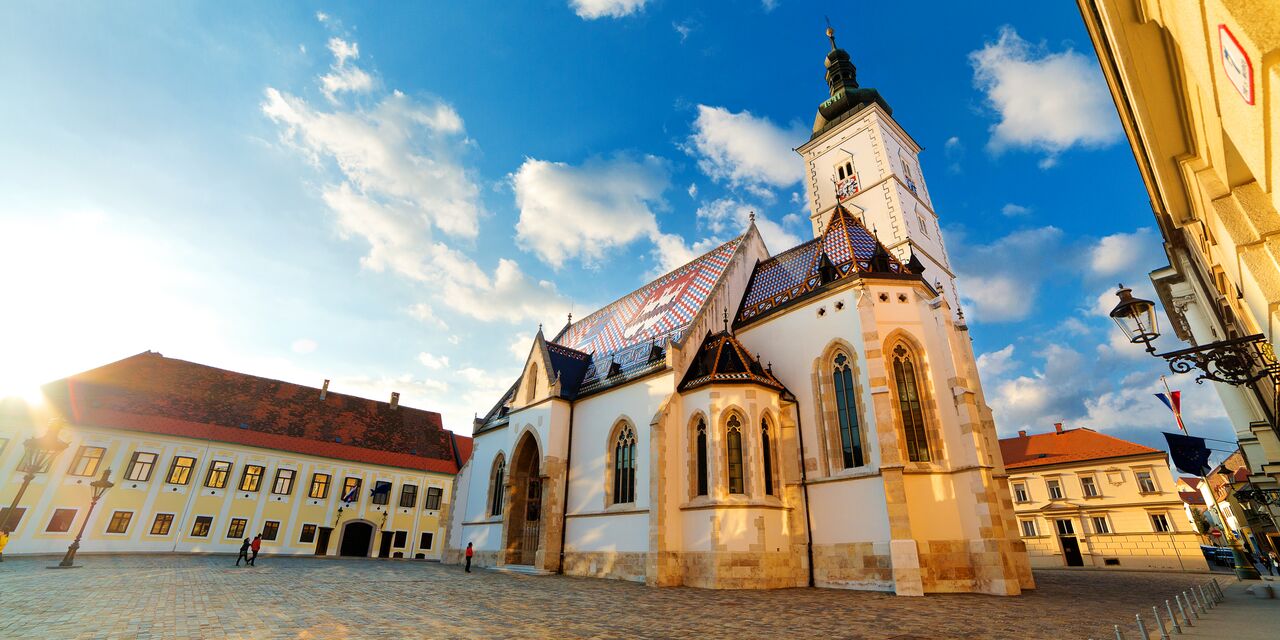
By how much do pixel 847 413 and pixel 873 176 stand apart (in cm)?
1805

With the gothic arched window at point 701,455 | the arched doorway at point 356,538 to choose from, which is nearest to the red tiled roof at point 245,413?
the arched doorway at point 356,538

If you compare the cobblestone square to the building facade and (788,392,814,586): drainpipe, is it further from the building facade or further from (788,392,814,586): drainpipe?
the building facade

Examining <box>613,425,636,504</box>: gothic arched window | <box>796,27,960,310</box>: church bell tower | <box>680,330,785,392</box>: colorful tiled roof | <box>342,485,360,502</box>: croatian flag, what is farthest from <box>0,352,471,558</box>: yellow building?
<box>796,27,960,310</box>: church bell tower

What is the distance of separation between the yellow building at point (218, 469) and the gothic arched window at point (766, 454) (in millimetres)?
20317

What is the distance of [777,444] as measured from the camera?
17.2 m

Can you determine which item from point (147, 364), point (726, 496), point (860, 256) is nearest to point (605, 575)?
point (726, 496)

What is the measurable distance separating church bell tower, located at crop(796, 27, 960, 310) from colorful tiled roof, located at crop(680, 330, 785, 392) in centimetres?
1062

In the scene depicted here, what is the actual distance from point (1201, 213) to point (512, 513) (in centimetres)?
2388

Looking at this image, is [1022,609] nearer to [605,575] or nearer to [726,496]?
[726,496]

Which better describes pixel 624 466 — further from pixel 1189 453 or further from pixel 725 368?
pixel 1189 453

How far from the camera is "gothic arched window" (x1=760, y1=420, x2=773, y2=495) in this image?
16.9 m

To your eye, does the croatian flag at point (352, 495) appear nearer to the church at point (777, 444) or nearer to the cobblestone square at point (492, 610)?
the church at point (777, 444)

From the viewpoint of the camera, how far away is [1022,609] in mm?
10836

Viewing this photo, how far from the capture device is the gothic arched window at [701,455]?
1719 centimetres
